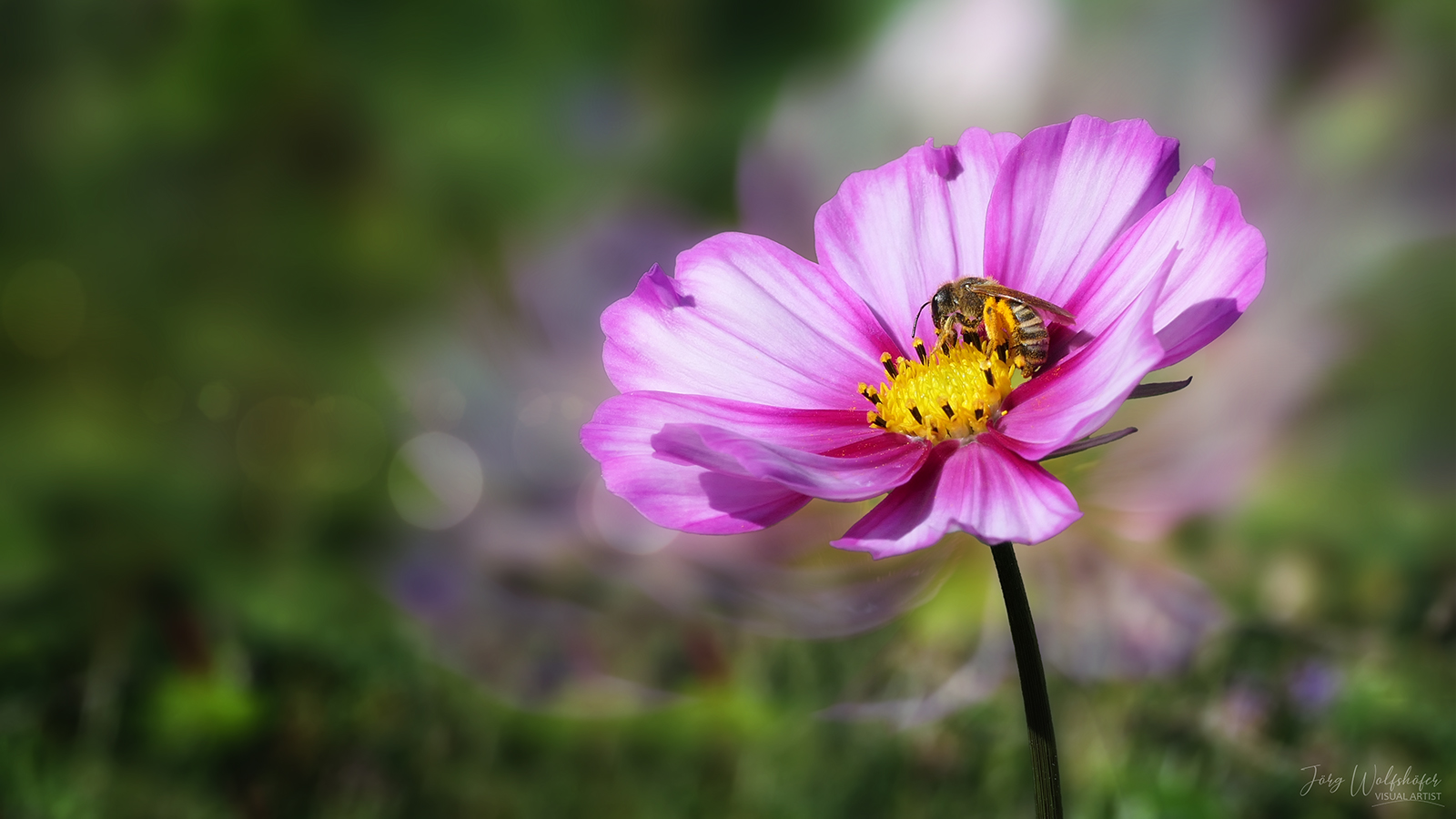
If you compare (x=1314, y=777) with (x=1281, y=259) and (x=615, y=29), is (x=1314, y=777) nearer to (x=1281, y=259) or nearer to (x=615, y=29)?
(x=1281, y=259)

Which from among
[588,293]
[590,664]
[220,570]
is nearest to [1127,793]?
[590,664]

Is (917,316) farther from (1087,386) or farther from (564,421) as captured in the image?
(564,421)

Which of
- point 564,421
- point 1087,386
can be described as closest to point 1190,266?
point 1087,386

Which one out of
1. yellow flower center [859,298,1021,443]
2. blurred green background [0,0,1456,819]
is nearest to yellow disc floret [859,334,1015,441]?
yellow flower center [859,298,1021,443]

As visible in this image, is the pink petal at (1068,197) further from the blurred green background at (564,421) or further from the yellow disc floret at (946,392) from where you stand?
the blurred green background at (564,421)

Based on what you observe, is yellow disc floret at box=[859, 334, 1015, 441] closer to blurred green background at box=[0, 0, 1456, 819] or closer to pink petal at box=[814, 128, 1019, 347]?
pink petal at box=[814, 128, 1019, 347]

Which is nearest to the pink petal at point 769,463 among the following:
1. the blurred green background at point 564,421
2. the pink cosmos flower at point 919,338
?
the pink cosmos flower at point 919,338
